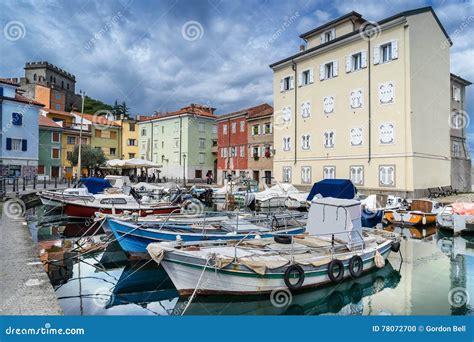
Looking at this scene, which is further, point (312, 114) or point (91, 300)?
point (312, 114)

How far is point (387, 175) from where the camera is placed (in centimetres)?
2497

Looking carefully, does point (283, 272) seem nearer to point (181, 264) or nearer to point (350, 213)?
point (181, 264)

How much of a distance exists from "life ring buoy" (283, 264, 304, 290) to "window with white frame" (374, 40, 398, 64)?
2147 centimetres

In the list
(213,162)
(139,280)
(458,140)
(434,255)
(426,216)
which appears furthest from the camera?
(213,162)

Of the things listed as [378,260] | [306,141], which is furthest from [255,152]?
[378,260]

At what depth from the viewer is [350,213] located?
10094mm

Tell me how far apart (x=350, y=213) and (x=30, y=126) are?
128ft

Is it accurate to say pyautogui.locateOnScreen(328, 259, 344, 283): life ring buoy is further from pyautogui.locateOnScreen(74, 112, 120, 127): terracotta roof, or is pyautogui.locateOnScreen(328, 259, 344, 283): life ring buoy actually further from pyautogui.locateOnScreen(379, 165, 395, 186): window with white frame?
pyautogui.locateOnScreen(74, 112, 120, 127): terracotta roof

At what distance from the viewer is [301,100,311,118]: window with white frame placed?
103 feet

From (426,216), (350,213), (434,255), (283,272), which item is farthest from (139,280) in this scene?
(426,216)

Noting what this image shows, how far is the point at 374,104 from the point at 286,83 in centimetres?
1057

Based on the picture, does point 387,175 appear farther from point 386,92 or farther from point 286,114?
point 286,114

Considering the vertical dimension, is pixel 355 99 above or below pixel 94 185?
above

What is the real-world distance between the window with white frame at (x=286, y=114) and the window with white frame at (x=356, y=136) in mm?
7502
